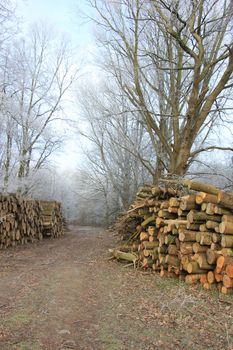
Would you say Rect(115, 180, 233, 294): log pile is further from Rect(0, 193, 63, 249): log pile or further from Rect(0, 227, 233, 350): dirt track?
Rect(0, 193, 63, 249): log pile

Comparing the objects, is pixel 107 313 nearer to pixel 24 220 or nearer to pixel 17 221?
pixel 17 221

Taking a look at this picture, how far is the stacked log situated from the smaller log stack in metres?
0.86

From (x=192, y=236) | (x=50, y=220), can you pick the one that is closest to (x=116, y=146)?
(x=50, y=220)

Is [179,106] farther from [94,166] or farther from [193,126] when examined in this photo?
[94,166]

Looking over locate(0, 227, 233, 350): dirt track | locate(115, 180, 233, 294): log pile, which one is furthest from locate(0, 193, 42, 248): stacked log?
locate(115, 180, 233, 294): log pile

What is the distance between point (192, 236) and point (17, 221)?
809 centimetres

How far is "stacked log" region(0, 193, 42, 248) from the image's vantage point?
11.6 m

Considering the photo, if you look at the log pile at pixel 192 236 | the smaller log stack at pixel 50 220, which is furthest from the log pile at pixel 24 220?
the log pile at pixel 192 236

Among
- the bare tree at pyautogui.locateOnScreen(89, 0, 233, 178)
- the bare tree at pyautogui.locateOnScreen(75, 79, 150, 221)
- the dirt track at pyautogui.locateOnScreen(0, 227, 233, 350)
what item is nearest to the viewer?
the dirt track at pyautogui.locateOnScreen(0, 227, 233, 350)

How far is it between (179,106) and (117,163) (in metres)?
11.7

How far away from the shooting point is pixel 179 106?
44.4 ft

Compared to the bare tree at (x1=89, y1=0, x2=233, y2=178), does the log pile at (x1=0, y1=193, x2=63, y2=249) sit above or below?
below

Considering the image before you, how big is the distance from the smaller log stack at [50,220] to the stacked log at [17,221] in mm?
857

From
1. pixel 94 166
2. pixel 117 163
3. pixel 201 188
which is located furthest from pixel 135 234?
pixel 94 166
